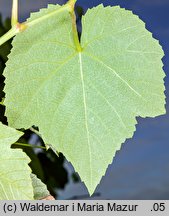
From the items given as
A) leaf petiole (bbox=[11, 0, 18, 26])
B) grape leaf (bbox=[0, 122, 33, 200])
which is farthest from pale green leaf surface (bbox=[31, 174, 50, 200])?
leaf petiole (bbox=[11, 0, 18, 26])

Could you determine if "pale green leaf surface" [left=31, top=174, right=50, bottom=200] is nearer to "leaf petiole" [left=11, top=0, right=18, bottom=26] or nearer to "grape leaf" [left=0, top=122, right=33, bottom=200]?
"grape leaf" [left=0, top=122, right=33, bottom=200]

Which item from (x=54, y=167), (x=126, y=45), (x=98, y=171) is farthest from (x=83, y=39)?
(x=54, y=167)

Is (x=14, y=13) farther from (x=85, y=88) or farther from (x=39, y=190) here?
(x=39, y=190)

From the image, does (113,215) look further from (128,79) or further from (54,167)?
(54,167)

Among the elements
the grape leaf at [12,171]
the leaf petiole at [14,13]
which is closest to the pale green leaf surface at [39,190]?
the grape leaf at [12,171]

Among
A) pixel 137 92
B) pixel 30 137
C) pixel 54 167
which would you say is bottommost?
pixel 54 167

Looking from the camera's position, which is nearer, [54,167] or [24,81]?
[24,81]
